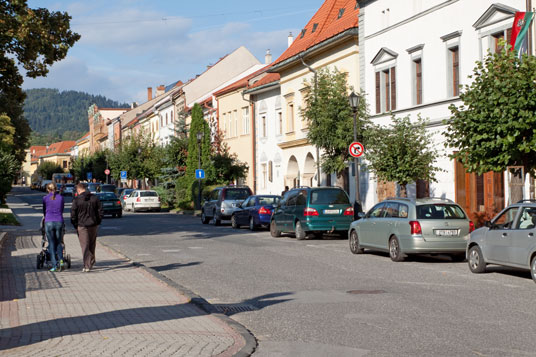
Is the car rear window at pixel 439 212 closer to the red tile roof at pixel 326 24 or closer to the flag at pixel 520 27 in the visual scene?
the flag at pixel 520 27

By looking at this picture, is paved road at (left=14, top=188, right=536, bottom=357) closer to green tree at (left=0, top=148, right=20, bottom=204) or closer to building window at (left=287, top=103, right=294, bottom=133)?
building window at (left=287, top=103, right=294, bottom=133)

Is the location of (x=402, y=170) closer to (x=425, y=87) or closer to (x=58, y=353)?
(x=425, y=87)

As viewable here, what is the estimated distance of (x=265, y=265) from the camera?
1700cm

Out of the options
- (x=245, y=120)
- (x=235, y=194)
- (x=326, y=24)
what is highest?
(x=326, y=24)

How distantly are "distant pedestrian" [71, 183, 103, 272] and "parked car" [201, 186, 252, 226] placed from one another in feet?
62.5

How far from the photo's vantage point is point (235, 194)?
3541cm

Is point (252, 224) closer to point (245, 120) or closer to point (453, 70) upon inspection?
point (453, 70)

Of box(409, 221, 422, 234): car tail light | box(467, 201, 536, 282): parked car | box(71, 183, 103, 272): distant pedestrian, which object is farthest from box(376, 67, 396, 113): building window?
box(71, 183, 103, 272): distant pedestrian

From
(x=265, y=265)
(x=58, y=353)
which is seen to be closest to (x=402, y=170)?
(x=265, y=265)

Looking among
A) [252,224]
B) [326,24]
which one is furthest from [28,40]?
[326,24]

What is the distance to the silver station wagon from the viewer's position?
672 inches

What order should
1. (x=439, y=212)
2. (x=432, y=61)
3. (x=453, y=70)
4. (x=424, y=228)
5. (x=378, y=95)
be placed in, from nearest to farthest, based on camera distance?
(x=424, y=228), (x=439, y=212), (x=453, y=70), (x=432, y=61), (x=378, y=95)

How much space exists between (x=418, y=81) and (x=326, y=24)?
47.9 ft

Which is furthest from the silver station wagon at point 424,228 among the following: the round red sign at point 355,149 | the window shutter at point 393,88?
the window shutter at point 393,88
